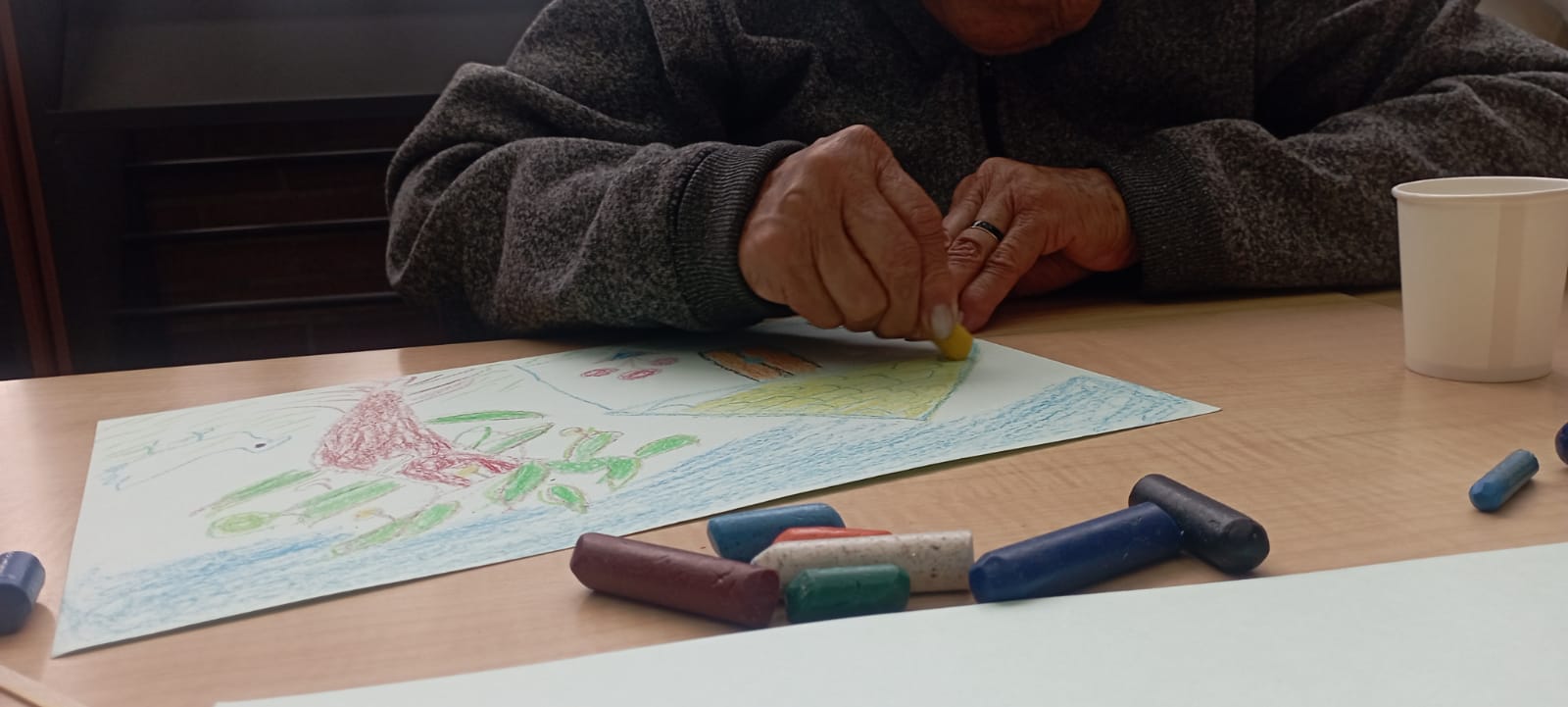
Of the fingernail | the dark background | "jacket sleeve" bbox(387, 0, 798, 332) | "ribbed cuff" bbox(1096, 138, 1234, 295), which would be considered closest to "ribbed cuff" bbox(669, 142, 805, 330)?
"jacket sleeve" bbox(387, 0, 798, 332)

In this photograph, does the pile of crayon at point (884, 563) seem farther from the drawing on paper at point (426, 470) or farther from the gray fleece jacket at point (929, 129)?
the gray fleece jacket at point (929, 129)

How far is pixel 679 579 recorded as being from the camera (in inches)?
13.8

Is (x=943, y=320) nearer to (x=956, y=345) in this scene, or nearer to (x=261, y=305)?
(x=956, y=345)

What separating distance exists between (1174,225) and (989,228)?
0.13m

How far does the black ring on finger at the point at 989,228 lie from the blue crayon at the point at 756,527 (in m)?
0.44

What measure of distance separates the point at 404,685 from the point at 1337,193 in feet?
2.47

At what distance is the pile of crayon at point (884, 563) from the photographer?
34 cm

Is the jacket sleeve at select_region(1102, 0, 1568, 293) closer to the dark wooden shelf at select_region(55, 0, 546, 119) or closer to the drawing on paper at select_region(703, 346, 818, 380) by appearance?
the drawing on paper at select_region(703, 346, 818, 380)

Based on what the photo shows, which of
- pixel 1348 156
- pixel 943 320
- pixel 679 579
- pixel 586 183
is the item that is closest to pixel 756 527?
pixel 679 579

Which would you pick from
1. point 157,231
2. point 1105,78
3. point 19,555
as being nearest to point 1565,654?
point 19,555

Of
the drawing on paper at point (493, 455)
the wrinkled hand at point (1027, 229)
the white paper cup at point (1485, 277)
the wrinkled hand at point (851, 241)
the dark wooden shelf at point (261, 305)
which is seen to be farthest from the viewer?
the dark wooden shelf at point (261, 305)

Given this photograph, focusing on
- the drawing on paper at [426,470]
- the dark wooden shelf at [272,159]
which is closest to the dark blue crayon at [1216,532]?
the drawing on paper at [426,470]

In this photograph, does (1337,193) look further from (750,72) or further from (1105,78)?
(750,72)

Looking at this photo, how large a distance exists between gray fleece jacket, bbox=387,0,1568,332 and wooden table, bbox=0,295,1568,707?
0.11 meters
